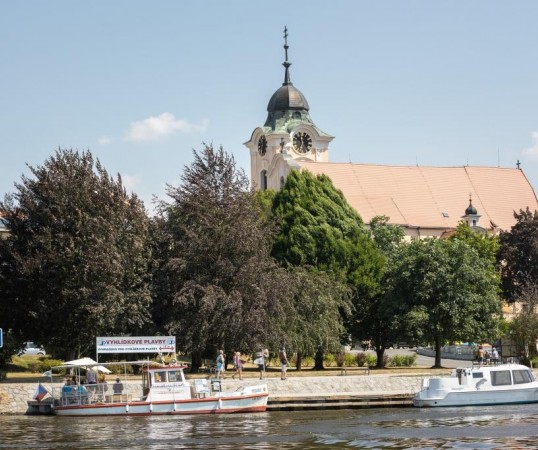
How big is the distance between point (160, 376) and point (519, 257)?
190ft

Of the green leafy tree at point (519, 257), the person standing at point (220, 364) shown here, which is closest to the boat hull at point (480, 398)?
the person standing at point (220, 364)

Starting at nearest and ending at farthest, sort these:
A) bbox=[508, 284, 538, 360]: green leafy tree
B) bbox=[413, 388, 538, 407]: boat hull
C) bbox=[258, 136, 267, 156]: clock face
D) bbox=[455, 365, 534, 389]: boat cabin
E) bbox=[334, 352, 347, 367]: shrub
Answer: bbox=[413, 388, 538, 407]: boat hull < bbox=[455, 365, 534, 389]: boat cabin < bbox=[508, 284, 538, 360]: green leafy tree < bbox=[334, 352, 347, 367]: shrub < bbox=[258, 136, 267, 156]: clock face

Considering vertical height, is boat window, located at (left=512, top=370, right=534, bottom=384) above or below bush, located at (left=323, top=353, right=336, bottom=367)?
below

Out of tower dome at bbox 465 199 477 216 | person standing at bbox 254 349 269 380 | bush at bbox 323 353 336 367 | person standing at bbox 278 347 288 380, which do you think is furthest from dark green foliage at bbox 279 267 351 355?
tower dome at bbox 465 199 477 216

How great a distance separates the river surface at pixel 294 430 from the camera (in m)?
36.4

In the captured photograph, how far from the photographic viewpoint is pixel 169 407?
48.6 metres

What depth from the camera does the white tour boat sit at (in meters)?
48.5

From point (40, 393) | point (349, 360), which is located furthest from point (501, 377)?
point (349, 360)

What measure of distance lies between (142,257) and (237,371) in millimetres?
7592

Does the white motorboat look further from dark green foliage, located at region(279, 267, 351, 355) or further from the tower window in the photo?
the tower window

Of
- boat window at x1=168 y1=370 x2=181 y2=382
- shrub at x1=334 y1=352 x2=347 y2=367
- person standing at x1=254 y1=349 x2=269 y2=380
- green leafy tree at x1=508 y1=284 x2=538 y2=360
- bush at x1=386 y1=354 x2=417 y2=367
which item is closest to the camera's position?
boat window at x1=168 y1=370 x2=181 y2=382

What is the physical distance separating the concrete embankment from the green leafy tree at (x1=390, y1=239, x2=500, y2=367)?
9.70 metres

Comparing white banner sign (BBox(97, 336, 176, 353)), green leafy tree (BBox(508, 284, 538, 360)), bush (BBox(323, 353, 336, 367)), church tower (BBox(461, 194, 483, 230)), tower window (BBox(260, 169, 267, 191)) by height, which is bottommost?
white banner sign (BBox(97, 336, 176, 353))

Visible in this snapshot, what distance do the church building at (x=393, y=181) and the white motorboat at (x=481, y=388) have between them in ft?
202
